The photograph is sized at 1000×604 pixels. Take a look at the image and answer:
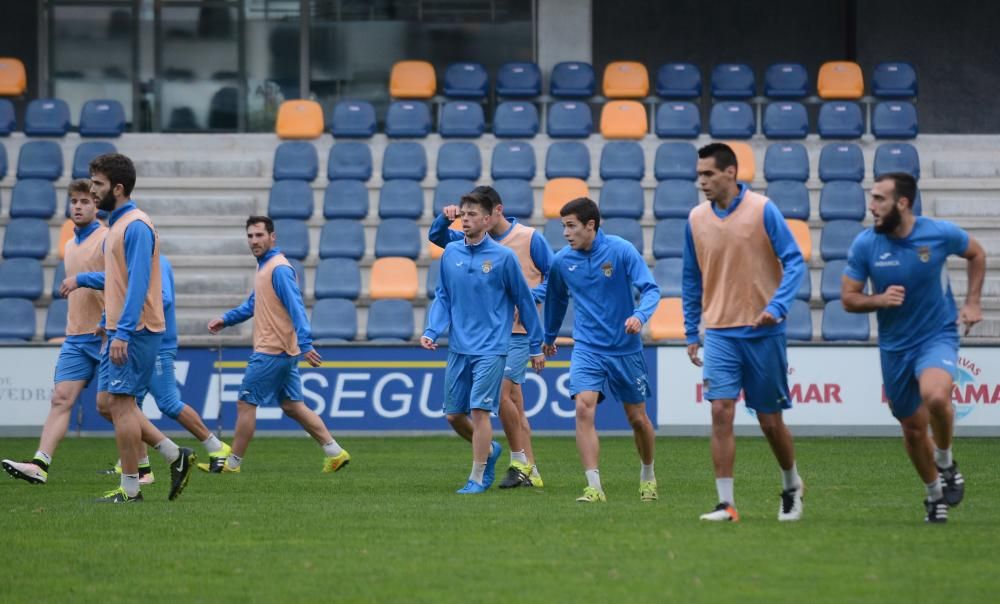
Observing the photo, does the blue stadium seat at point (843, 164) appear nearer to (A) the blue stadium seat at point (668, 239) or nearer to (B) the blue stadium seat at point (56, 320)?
(A) the blue stadium seat at point (668, 239)

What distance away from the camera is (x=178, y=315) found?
77.5 ft

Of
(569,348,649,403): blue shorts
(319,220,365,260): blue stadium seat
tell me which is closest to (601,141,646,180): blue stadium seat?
(319,220,365,260): blue stadium seat

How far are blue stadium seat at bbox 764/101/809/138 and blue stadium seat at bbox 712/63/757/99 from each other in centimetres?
95

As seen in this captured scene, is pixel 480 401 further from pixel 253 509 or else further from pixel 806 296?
pixel 806 296

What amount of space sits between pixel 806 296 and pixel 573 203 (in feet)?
38.2

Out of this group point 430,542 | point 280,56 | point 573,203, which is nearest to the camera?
point 430,542

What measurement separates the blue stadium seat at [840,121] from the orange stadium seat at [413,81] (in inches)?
252

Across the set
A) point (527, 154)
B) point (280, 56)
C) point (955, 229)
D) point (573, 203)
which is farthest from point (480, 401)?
point (280, 56)

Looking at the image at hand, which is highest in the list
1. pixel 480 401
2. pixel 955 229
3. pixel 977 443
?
pixel 955 229

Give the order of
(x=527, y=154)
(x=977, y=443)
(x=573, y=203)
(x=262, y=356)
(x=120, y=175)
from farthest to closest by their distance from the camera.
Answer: (x=527, y=154), (x=977, y=443), (x=262, y=356), (x=573, y=203), (x=120, y=175)

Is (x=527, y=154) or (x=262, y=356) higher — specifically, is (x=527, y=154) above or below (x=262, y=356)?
above

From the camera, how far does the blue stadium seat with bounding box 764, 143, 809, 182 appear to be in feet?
81.3

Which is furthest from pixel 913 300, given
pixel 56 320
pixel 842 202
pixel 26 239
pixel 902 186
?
pixel 26 239

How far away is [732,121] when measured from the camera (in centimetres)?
2564
